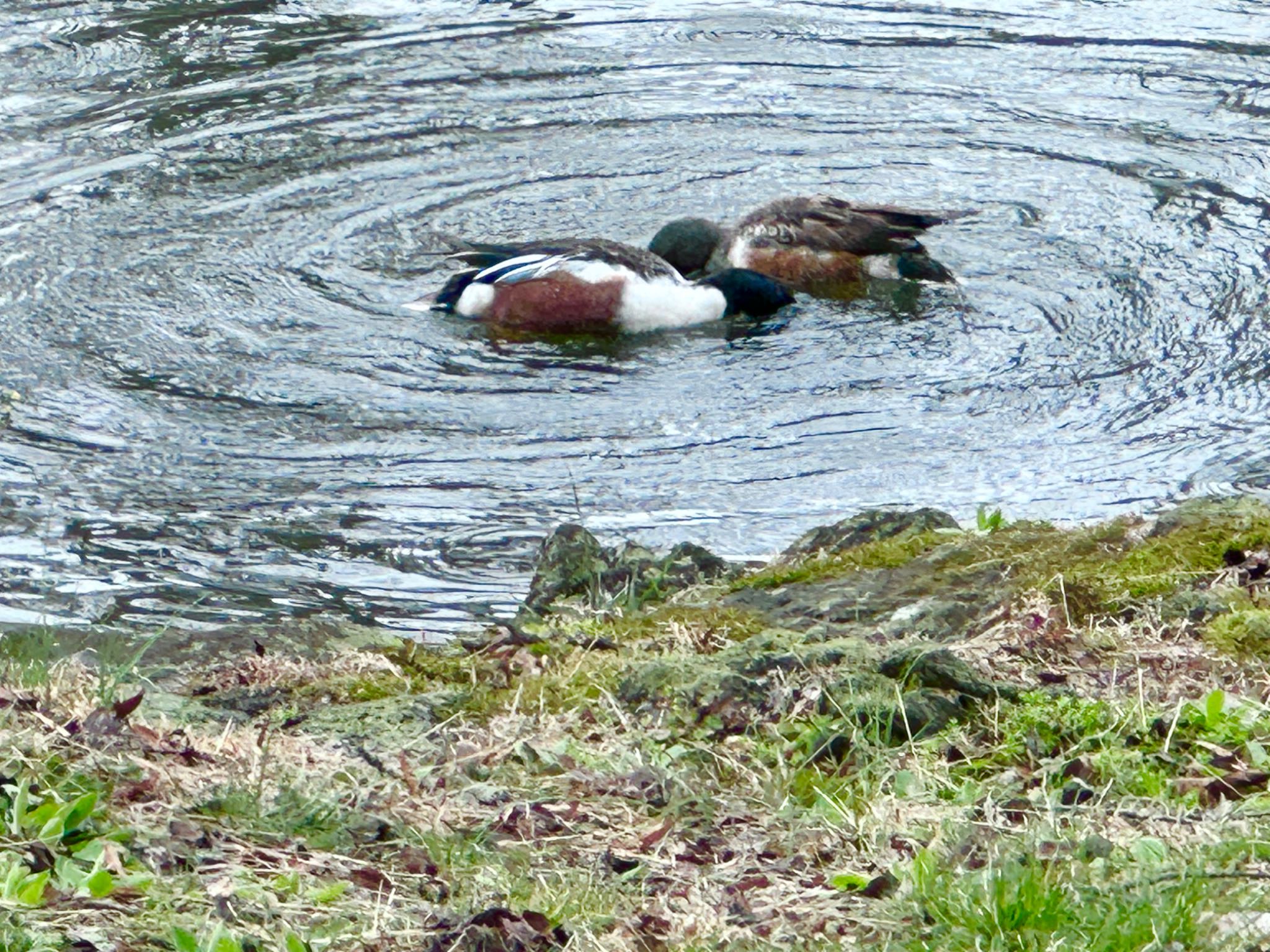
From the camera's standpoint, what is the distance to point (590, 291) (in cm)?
974

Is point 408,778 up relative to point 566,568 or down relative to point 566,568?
up

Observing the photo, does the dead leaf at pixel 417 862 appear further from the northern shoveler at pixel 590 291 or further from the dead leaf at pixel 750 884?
the northern shoveler at pixel 590 291

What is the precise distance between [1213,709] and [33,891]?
247 centimetres

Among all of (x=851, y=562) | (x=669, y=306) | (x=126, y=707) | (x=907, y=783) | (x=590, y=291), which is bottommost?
(x=669, y=306)

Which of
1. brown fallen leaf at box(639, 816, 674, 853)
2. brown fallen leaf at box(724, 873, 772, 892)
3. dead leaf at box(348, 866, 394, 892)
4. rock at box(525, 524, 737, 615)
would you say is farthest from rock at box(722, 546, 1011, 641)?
dead leaf at box(348, 866, 394, 892)

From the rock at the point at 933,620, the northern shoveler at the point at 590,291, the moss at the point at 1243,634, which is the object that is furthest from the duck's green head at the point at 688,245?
the moss at the point at 1243,634

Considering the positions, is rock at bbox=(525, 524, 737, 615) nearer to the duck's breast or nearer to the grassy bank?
the grassy bank

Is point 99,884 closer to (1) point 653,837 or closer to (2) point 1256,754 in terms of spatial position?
(1) point 653,837

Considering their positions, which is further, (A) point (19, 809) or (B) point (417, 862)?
(B) point (417, 862)

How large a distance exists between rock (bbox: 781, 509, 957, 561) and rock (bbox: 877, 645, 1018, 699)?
172cm

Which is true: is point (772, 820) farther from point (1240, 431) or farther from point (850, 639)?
point (1240, 431)

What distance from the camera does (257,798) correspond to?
12.8ft

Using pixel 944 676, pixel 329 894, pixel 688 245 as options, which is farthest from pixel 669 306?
pixel 329 894

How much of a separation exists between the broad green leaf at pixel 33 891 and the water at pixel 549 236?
117 inches
